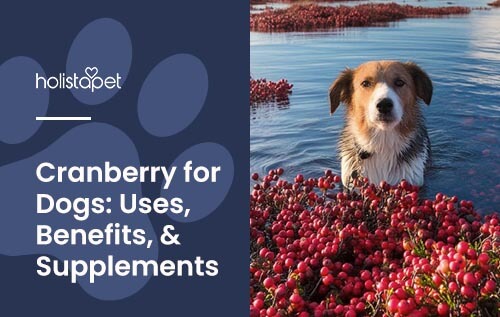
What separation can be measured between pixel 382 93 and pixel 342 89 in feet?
3.13

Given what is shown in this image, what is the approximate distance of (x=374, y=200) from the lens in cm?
487

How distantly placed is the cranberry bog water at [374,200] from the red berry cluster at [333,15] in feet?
2.34

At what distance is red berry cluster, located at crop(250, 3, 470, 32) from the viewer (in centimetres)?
1334

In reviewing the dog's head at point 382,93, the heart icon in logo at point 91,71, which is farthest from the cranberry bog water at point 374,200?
the heart icon in logo at point 91,71

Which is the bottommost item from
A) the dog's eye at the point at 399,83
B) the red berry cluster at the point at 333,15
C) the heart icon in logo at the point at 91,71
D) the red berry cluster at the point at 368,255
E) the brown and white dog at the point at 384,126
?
the red berry cluster at the point at 368,255

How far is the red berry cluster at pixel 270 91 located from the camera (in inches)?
415

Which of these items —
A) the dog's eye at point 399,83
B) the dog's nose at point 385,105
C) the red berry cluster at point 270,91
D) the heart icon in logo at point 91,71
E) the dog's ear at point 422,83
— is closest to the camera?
the heart icon in logo at point 91,71

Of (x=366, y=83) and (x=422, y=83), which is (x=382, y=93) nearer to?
(x=366, y=83)

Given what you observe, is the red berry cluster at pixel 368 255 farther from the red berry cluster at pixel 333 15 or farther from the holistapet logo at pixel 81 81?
the red berry cluster at pixel 333 15

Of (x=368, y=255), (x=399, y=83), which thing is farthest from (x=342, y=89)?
(x=368, y=255)

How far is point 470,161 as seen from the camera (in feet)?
24.6

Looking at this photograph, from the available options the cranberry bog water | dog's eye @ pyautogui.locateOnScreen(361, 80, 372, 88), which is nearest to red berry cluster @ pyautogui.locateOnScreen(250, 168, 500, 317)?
the cranberry bog water

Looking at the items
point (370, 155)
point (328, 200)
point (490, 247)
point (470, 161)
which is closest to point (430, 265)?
point (490, 247)

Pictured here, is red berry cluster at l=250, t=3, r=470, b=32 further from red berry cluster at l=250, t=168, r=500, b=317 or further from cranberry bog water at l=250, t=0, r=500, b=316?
red berry cluster at l=250, t=168, r=500, b=317
